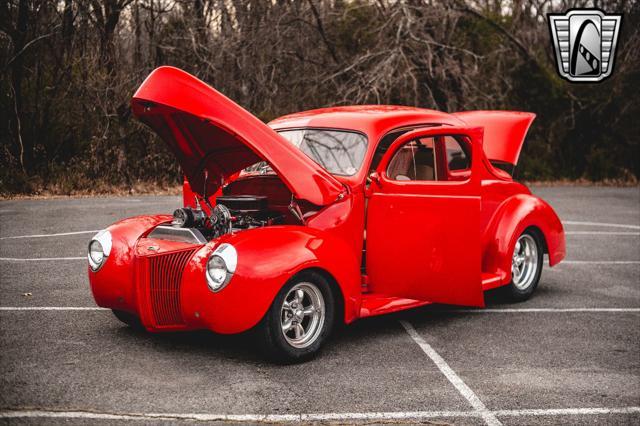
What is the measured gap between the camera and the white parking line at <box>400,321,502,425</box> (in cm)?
419

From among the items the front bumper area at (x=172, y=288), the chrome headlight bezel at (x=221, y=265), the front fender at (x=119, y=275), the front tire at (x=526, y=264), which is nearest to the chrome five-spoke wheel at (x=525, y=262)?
the front tire at (x=526, y=264)

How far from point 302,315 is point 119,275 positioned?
4.59ft

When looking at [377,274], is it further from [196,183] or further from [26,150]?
[26,150]

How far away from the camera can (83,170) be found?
1678cm

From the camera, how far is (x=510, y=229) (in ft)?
22.4

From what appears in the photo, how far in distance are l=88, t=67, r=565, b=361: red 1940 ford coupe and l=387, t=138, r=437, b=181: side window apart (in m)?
0.02

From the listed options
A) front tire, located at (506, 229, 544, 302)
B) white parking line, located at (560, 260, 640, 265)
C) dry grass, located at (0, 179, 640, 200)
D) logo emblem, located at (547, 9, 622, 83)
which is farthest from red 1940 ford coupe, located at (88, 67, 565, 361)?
logo emblem, located at (547, 9, 622, 83)

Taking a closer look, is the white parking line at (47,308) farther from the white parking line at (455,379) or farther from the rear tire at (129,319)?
the white parking line at (455,379)

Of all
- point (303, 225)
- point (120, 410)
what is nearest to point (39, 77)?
point (303, 225)

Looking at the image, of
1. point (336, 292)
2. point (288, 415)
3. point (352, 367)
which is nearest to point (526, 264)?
point (336, 292)

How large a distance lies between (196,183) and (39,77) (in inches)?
471

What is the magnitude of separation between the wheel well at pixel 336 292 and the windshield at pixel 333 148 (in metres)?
1.11

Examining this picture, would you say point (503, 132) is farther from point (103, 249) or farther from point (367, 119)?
point (103, 249)

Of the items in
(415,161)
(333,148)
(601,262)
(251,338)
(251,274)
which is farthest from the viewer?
(601,262)
